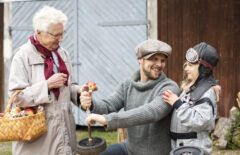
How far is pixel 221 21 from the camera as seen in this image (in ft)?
18.0

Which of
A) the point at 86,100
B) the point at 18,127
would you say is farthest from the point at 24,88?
the point at 86,100

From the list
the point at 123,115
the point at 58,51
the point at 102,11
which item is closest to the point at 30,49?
the point at 58,51

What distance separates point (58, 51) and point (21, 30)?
417cm

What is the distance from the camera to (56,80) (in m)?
2.34

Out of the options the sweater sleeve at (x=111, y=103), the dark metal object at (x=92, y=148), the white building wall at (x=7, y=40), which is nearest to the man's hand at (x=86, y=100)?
the sweater sleeve at (x=111, y=103)

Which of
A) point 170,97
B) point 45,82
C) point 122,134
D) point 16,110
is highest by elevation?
point 45,82

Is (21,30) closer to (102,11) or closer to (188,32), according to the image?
(102,11)

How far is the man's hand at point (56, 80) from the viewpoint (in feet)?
7.62

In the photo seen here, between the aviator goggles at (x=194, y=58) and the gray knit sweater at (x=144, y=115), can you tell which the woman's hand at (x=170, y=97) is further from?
the aviator goggles at (x=194, y=58)

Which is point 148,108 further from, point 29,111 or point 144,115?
point 29,111

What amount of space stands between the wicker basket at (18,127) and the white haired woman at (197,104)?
3.36 ft

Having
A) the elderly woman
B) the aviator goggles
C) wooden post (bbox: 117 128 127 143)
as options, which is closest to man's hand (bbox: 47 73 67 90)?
the elderly woman

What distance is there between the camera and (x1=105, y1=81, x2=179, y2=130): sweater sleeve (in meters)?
2.16

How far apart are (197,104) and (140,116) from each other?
1.42 ft
